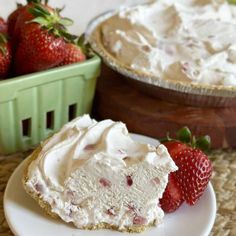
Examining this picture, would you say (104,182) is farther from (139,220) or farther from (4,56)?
(4,56)

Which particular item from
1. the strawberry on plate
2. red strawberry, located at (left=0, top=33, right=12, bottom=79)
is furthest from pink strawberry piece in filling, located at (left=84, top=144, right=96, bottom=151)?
red strawberry, located at (left=0, top=33, right=12, bottom=79)

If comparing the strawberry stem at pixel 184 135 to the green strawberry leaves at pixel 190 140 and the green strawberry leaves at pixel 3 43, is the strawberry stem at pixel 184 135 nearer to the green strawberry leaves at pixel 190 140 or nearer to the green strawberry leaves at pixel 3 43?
the green strawberry leaves at pixel 190 140

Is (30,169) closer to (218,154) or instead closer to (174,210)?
(174,210)

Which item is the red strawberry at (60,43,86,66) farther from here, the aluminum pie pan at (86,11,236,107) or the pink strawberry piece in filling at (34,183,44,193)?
the pink strawberry piece in filling at (34,183,44,193)

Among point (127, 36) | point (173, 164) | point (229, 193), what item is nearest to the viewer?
point (173, 164)

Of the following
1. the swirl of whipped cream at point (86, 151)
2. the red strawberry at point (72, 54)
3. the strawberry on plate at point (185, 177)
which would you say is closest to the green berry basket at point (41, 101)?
the red strawberry at point (72, 54)

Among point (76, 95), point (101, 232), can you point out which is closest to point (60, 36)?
point (76, 95)
